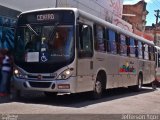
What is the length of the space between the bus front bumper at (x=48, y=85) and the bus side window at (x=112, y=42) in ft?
13.6

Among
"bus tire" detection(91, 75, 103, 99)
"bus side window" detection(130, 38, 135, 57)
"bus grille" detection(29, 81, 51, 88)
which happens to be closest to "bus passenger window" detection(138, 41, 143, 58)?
"bus side window" detection(130, 38, 135, 57)

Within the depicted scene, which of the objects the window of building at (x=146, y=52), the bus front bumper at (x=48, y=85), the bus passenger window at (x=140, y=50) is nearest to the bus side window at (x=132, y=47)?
the bus passenger window at (x=140, y=50)

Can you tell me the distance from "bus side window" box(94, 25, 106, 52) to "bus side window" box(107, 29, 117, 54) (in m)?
0.72

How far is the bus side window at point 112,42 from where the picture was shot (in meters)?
16.6

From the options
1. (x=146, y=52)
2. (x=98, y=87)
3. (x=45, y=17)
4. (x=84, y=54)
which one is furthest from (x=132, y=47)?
(x=45, y=17)

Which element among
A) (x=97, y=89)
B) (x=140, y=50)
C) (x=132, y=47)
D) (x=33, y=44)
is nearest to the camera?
(x=33, y=44)

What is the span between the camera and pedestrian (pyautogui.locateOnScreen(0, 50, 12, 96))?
1414 cm

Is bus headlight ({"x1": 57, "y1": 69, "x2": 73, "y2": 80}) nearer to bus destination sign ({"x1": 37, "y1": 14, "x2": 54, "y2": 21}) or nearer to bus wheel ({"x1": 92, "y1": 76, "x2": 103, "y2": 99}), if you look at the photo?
bus destination sign ({"x1": 37, "y1": 14, "x2": 54, "y2": 21})

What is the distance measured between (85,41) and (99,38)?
5.30ft

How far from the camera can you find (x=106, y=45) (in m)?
16.1

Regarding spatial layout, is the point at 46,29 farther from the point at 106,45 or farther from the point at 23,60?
the point at 106,45

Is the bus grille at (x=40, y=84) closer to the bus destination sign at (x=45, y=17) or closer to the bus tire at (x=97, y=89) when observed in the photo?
the bus destination sign at (x=45, y=17)

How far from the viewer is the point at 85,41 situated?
13773 millimetres

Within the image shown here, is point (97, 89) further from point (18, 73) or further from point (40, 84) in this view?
point (18, 73)
